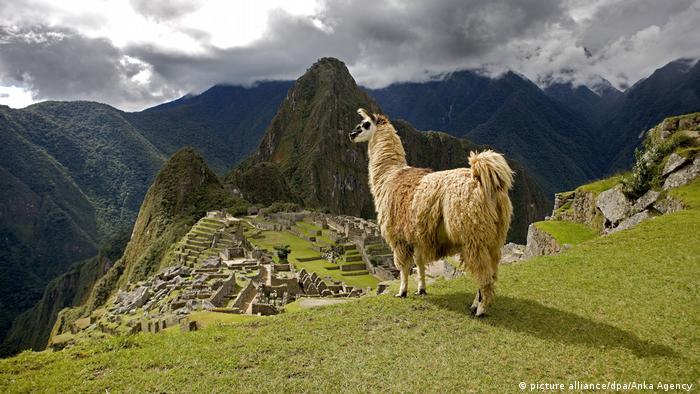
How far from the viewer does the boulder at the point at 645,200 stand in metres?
14.6

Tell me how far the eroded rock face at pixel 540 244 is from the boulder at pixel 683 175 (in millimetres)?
4144

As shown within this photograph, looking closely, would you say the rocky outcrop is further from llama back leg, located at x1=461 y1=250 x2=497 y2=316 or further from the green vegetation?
llama back leg, located at x1=461 y1=250 x2=497 y2=316

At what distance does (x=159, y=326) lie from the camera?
15156 mm

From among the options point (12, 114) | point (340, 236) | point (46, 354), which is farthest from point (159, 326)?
point (12, 114)

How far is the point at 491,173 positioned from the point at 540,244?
43.6 feet

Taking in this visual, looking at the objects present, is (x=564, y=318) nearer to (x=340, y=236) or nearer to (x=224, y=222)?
(x=340, y=236)

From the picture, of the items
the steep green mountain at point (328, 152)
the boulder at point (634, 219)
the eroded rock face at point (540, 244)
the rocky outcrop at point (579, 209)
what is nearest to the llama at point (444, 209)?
the boulder at point (634, 219)

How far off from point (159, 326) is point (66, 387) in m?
12.0

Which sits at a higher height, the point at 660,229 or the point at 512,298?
the point at 660,229

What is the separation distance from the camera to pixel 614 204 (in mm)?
15773

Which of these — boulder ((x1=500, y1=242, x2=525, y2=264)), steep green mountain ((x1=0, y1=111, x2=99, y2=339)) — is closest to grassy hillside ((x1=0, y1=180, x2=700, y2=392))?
boulder ((x1=500, y1=242, x2=525, y2=264))

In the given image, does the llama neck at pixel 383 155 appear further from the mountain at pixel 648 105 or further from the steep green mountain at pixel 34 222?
the mountain at pixel 648 105

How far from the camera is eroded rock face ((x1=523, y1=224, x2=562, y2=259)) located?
51.8 ft

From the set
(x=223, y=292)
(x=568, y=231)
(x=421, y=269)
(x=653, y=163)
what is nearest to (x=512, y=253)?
(x=568, y=231)
